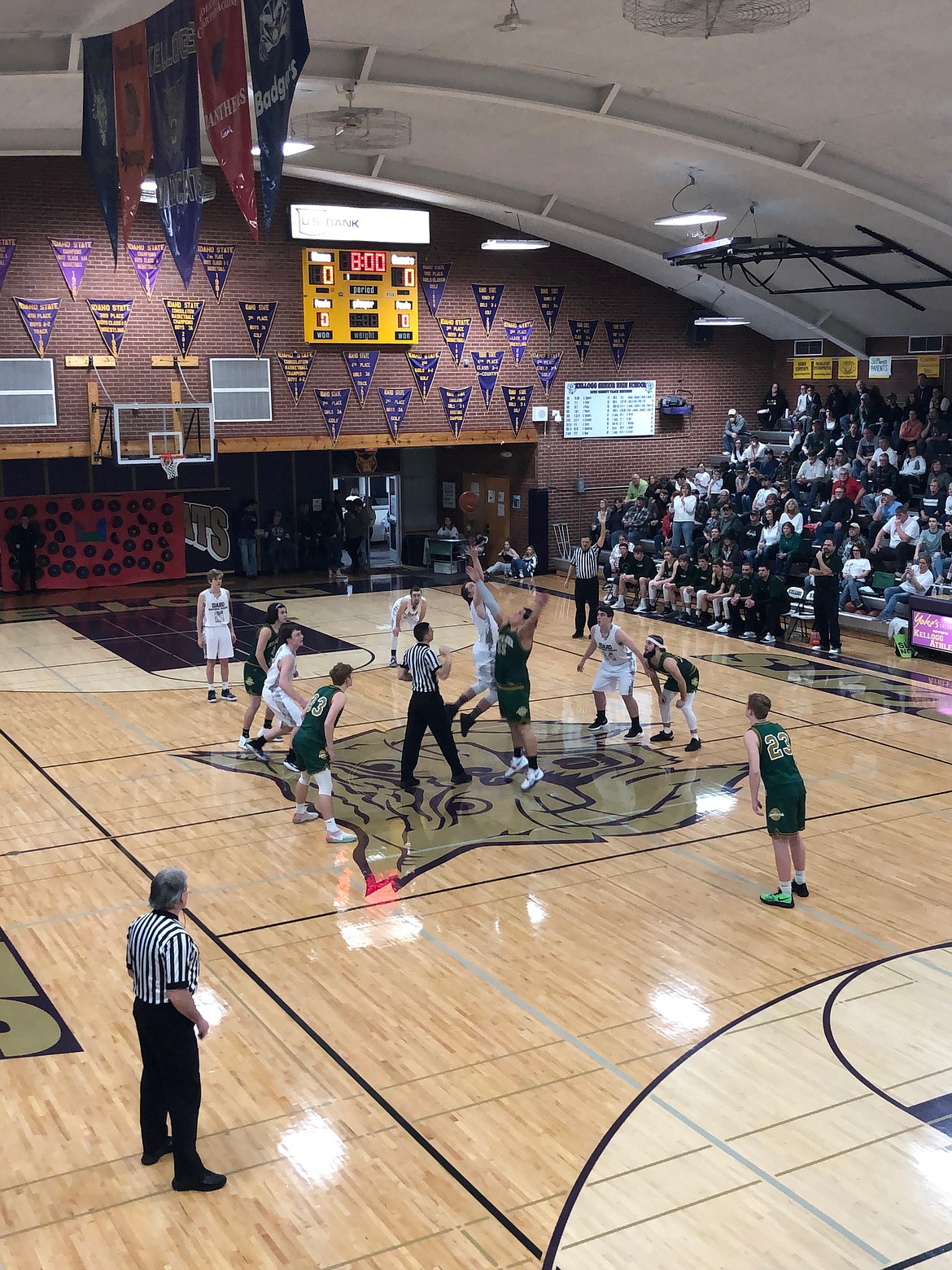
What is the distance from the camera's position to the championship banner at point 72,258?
2302cm

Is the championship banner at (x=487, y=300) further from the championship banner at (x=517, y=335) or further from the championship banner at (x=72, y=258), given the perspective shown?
the championship banner at (x=72, y=258)

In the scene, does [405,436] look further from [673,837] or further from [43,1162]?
[43,1162]

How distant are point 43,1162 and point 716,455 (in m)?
26.3

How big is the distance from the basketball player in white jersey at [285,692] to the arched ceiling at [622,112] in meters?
8.37

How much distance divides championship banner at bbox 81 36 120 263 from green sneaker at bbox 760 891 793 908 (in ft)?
30.9

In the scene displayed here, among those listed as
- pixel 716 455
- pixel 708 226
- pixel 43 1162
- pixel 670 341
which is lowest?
pixel 43 1162

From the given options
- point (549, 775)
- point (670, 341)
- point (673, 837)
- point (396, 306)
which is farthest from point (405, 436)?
point (673, 837)

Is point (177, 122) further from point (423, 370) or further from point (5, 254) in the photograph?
point (423, 370)

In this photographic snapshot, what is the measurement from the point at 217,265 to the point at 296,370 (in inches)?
98.4

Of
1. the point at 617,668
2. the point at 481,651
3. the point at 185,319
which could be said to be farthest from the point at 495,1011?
the point at 185,319

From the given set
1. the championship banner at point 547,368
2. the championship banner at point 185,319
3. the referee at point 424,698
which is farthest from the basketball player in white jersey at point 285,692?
the championship banner at point 547,368

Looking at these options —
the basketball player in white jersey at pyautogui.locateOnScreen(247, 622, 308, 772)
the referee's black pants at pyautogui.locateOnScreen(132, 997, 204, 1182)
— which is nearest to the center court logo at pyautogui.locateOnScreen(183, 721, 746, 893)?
the basketball player in white jersey at pyautogui.locateOnScreen(247, 622, 308, 772)

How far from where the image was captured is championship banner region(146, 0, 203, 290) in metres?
11.6

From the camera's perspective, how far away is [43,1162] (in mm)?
6242
